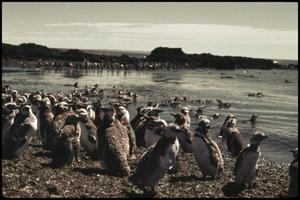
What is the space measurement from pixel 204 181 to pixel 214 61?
103 meters

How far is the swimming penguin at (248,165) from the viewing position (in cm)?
1430

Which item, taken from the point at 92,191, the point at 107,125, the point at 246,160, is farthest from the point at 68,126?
the point at 246,160

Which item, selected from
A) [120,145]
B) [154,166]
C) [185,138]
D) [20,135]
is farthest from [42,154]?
[185,138]

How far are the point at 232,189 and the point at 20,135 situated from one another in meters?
7.12

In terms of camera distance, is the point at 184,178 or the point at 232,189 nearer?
the point at 232,189

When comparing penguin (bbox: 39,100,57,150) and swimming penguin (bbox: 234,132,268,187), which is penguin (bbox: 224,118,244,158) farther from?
penguin (bbox: 39,100,57,150)

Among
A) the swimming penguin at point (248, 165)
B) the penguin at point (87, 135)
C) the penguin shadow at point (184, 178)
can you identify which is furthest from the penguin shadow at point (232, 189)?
the penguin at point (87, 135)

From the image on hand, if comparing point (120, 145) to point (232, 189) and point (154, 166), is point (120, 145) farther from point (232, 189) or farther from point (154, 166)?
point (232, 189)

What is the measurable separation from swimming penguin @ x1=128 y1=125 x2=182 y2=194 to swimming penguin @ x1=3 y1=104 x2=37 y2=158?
4.50 m

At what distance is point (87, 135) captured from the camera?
16.7m

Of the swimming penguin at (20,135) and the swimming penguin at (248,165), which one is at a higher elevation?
the swimming penguin at (20,135)

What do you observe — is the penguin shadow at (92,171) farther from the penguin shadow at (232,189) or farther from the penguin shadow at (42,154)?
the penguin shadow at (232,189)

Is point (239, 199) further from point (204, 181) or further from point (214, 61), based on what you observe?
point (214, 61)

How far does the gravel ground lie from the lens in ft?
40.3
